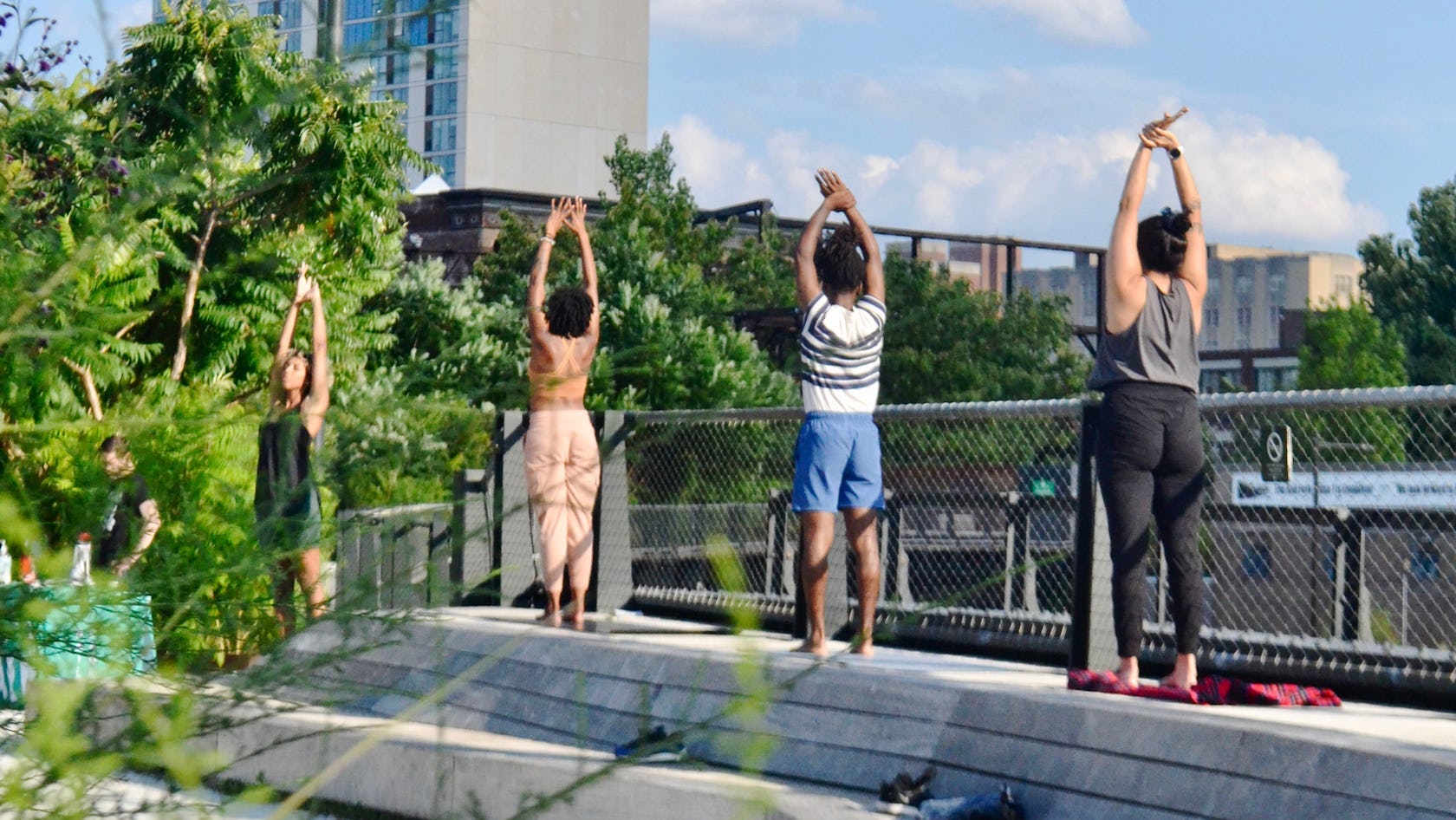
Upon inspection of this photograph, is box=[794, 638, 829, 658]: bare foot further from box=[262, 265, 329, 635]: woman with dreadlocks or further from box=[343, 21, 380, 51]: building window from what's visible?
box=[343, 21, 380, 51]: building window

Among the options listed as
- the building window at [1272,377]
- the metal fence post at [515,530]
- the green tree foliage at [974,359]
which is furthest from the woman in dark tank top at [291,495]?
the building window at [1272,377]

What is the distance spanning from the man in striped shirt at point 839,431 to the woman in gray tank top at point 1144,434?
117 centimetres

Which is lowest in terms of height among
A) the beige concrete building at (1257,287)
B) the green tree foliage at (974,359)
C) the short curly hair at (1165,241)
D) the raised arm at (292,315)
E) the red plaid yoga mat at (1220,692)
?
the red plaid yoga mat at (1220,692)

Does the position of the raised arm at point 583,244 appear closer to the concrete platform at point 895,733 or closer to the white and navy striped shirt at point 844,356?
the white and navy striped shirt at point 844,356

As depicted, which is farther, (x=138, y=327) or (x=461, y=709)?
(x=461, y=709)

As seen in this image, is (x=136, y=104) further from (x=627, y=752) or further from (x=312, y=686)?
(x=627, y=752)

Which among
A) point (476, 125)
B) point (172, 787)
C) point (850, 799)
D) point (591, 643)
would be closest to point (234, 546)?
point (172, 787)

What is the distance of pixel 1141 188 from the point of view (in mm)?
5973

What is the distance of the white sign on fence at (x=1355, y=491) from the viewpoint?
6.71m

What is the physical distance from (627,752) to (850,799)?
376 cm

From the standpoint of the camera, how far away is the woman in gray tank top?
232 inches

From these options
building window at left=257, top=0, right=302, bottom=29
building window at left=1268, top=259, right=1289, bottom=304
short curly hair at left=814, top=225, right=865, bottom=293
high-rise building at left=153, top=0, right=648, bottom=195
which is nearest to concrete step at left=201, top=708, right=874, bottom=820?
building window at left=257, top=0, right=302, bottom=29

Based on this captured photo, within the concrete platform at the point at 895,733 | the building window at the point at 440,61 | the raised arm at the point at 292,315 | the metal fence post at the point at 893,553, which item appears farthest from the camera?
the metal fence post at the point at 893,553

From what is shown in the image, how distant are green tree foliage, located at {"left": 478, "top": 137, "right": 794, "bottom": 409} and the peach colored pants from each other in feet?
0.84
